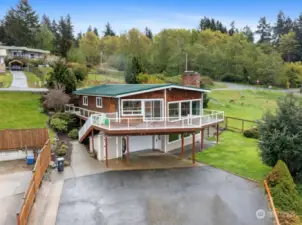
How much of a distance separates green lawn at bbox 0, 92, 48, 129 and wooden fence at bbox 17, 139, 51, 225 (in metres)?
9.46

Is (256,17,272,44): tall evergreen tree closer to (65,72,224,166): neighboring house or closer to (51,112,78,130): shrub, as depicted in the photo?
(65,72,224,166): neighboring house

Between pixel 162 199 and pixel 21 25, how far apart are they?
75053 millimetres

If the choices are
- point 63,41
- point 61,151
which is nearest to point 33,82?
point 63,41

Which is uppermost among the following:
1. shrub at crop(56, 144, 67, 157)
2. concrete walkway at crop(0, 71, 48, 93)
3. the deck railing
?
concrete walkway at crop(0, 71, 48, 93)

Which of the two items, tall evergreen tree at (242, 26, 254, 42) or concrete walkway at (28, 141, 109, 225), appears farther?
tall evergreen tree at (242, 26, 254, 42)

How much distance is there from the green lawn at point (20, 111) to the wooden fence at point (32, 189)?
9.46 m

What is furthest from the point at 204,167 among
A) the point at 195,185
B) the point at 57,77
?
the point at 57,77

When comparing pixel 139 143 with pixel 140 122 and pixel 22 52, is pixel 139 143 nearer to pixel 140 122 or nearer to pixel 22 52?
pixel 140 122

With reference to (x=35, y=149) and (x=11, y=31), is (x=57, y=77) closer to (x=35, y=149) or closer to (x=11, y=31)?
(x=35, y=149)

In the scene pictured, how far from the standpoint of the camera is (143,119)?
2089cm

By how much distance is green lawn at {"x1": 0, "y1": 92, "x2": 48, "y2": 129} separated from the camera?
2578cm

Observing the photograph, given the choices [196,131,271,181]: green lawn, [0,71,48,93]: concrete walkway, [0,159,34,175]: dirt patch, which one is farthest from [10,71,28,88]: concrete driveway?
[196,131,271,181]: green lawn

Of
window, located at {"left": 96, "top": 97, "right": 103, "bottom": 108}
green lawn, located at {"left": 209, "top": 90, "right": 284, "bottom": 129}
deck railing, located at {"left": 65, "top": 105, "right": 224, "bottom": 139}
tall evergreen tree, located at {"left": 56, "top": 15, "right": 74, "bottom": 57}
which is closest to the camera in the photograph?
deck railing, located at {"left": 65, "top": 105, "right": 224, "bottom": 139}

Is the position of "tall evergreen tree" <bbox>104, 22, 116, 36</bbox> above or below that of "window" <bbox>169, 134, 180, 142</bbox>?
above
